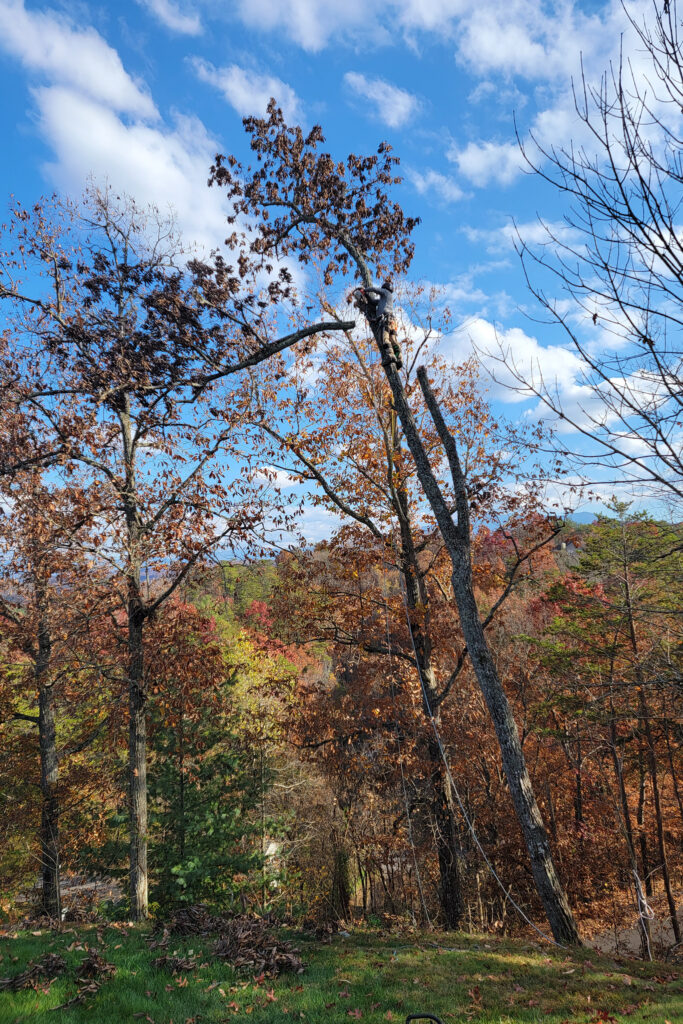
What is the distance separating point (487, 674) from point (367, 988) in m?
3.48

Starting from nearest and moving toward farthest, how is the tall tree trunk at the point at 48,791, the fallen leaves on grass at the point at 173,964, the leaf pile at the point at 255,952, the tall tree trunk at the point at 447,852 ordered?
the fallen leaves on grass at the point at 173,964 → the leaf pile at the point at 255,952 → the tall tree trunk at the point at 447,852 → the tall tree trunk at the point at 48,791

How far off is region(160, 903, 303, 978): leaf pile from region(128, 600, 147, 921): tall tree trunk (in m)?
2.55

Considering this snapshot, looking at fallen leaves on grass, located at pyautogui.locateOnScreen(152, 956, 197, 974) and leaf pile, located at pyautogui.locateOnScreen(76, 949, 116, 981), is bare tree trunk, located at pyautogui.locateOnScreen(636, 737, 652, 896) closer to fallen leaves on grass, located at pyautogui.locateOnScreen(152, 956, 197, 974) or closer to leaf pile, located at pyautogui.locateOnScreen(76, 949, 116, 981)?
fallen leaves on grass, located at pyautogui.locateOnScreen(152, 956, 197, 974)

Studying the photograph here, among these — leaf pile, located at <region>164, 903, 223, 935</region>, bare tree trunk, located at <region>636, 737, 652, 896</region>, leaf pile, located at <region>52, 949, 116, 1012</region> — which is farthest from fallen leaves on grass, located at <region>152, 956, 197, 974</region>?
bare tree trunk, located at <region>636, 737, 652, 896</region>

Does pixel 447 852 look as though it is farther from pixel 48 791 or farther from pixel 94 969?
pixel 48 791

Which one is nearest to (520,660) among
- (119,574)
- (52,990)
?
(119,574)

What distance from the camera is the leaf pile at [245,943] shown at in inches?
228

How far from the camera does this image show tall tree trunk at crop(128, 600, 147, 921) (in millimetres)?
9398

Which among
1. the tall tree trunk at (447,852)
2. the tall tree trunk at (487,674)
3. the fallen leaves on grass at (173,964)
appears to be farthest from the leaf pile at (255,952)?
the tall tree trunk at (447,852)

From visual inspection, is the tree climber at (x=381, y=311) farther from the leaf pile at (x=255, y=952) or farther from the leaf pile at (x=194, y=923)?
the leaf pile at (x=194, y=923)

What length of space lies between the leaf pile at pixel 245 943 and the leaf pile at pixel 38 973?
1.04 m

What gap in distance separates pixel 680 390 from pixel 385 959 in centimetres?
689

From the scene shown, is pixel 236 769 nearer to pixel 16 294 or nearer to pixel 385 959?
pixel 385 959

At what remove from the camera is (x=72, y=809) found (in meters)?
15.5
